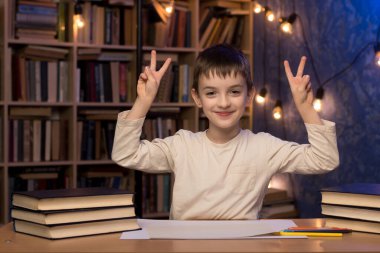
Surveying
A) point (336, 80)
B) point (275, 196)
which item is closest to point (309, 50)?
point (336, 80)

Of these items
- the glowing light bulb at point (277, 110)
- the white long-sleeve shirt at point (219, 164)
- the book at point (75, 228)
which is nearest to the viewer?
the book at point (75, 228)

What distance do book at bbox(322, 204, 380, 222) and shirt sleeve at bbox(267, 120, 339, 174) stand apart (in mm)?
216

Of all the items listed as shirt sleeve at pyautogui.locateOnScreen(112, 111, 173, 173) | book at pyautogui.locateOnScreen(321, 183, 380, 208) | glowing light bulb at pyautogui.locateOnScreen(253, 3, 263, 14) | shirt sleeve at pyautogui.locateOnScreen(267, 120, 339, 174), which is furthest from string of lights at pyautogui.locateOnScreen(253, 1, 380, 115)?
book at pyautogui.locateOnScreen(321, 183, 380, 208)

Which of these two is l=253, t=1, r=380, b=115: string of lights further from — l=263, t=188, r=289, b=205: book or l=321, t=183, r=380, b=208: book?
l=321, t=183, r=380, b=208: book

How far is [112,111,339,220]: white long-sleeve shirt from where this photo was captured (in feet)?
6.57

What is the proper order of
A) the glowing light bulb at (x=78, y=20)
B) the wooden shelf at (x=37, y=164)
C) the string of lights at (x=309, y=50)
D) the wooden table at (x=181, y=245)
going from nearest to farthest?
the wooden table at (x=181, y=245) < the string of lights at (x=309, y=50) < the wooden shelf at (x=37, y=164) < the glowing light bulb at (x=78, y=20)

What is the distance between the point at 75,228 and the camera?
160 cm

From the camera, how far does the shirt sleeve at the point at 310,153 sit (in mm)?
1929

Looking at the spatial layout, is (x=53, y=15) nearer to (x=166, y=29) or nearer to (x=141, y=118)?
(x=166, y=29)

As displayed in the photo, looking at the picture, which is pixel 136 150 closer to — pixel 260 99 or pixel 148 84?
pixel 148 84

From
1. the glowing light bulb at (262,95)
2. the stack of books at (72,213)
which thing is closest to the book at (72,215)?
the stack of books at (72,213)

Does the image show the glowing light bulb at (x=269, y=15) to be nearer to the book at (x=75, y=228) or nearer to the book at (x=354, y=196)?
the book at (x=354, y=196)

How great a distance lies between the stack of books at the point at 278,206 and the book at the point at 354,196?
257 cm

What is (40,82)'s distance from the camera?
432 centimetres
